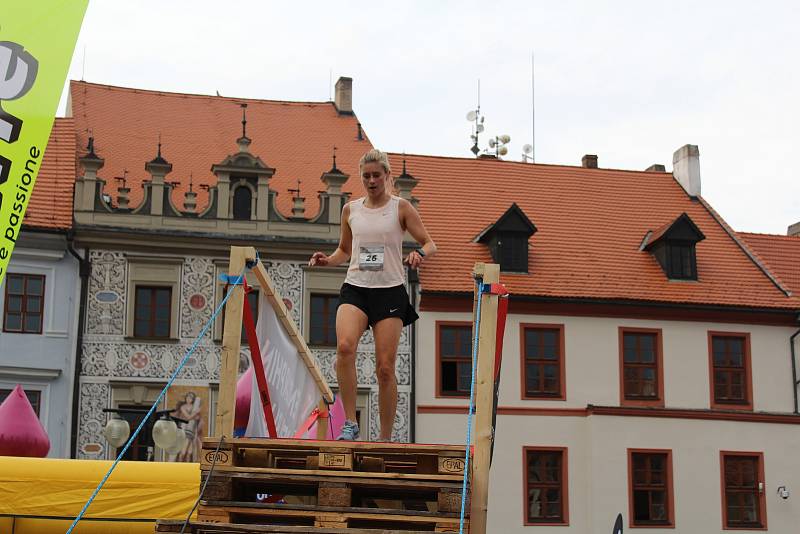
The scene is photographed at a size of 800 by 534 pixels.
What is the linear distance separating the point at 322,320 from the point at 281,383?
16.6 m

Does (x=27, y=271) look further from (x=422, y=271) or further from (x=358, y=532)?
(x=358, y=532)

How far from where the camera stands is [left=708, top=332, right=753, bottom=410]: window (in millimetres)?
27641

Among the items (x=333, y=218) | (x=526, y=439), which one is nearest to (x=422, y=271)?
(x=333, y=218)

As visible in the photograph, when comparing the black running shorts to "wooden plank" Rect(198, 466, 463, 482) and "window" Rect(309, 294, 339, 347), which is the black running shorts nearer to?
"wooden plank" Rect(198, 466, 463, 482)

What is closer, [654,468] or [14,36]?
[14,36]

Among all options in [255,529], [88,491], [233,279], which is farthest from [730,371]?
[255,529]

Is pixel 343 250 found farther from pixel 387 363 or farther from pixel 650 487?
pixel 650 487

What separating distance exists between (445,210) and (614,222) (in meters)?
4.37

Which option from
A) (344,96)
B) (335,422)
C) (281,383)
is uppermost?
(344,96)

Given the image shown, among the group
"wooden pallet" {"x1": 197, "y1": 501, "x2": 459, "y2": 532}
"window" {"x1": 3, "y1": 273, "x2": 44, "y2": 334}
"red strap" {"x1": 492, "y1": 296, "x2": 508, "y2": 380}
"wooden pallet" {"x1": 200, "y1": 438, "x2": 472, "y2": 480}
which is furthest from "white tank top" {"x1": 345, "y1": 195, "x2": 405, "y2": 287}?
"window" {"x1": 3, "y1": 273, "x2": 44, "y2": 334}

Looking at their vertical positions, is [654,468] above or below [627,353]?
below

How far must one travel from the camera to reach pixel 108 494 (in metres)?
14.0

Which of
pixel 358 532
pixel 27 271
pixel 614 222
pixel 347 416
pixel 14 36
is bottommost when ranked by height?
pixel 358 532

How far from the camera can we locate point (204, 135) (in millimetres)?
30312
